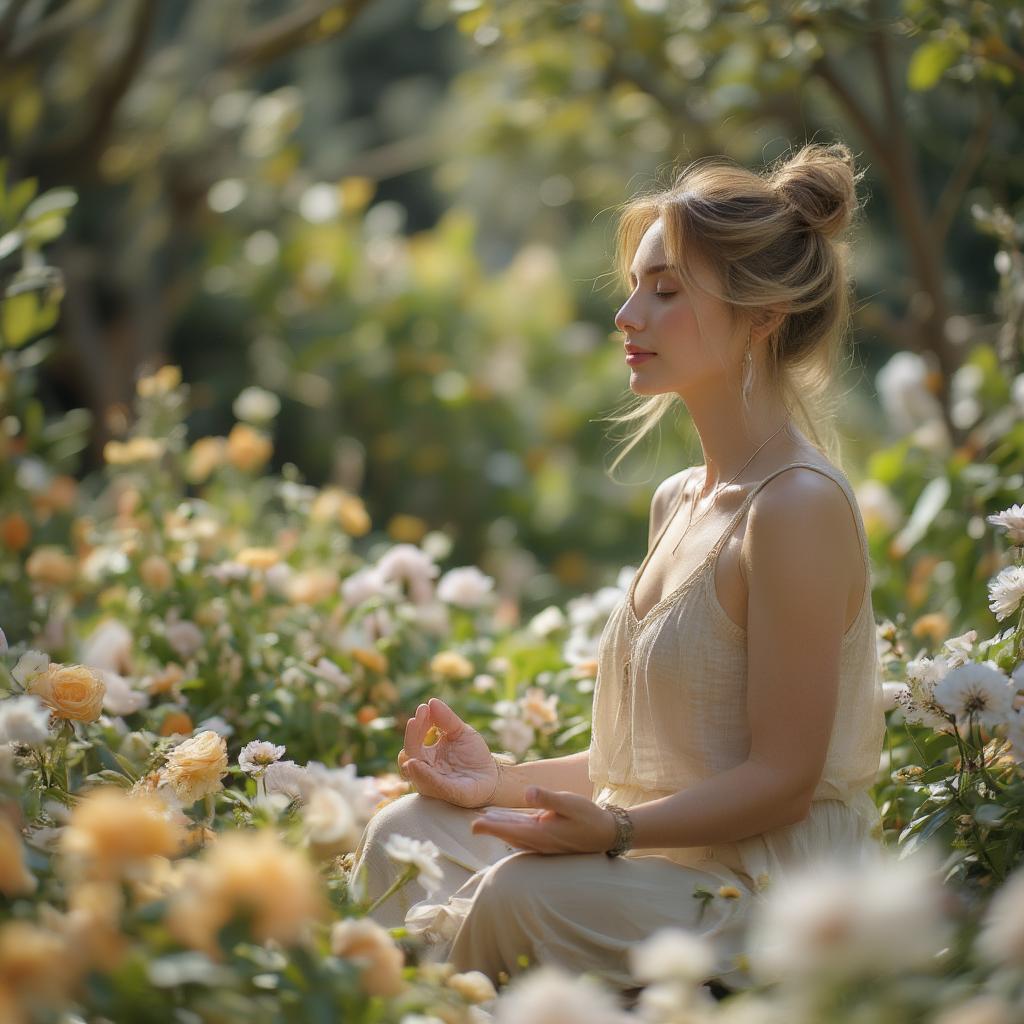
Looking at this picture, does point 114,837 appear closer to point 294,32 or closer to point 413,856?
point 413,856

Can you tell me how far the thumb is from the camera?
57.5 inches

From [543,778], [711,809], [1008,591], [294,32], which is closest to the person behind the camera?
[711,809]

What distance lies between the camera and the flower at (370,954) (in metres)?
1.16

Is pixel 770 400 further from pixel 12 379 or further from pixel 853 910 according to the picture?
pixel 12 379

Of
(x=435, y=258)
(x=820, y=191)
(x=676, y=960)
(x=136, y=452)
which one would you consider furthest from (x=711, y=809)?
(x=435, y=258)

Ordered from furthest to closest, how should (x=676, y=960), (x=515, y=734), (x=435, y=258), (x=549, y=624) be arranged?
(x=435, y=258), (x=549, y=624), (x=515, y=734), (x=676, y=960)

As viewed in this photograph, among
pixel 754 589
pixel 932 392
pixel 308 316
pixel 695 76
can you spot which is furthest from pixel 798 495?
pixel 308 316

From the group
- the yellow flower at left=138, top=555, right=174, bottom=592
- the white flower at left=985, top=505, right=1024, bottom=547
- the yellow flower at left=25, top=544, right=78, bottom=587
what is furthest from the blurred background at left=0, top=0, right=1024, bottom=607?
the white flower at left=985, top=505, right=1024, bottom=547

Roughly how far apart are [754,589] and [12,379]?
6.30 ft

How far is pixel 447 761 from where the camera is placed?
1.87 m

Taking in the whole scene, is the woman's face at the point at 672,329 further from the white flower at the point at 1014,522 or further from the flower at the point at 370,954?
the flower at the point at 370,954

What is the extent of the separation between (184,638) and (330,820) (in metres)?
1.27

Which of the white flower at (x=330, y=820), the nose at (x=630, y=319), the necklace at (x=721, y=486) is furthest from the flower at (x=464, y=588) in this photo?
the white flower at (x=330, y=820)

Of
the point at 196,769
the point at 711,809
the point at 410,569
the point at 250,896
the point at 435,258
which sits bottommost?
the point at 435,258
